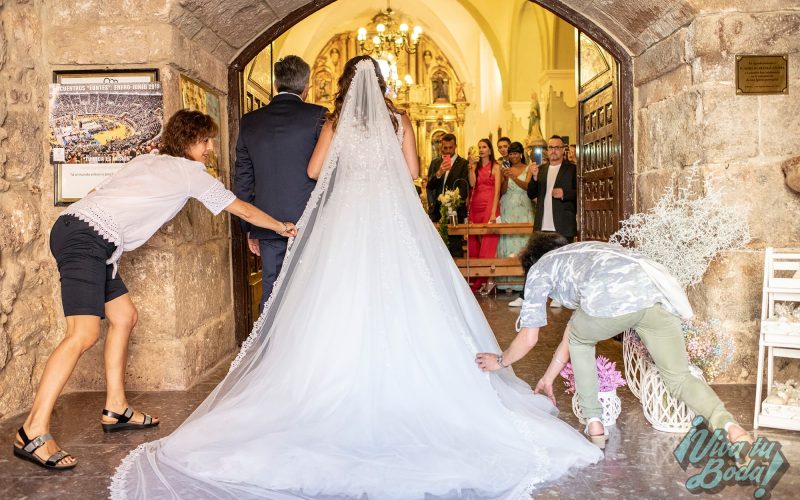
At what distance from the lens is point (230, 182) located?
5160 mm

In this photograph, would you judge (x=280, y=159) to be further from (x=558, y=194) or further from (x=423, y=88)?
(x=423, y=88)

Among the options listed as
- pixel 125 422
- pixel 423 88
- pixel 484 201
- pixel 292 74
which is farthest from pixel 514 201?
pixel 423 88

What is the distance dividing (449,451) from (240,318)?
114 inches

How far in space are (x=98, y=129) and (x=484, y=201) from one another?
18.4 feet

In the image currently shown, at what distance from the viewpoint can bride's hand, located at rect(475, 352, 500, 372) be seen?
312cm

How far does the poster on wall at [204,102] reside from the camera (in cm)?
444

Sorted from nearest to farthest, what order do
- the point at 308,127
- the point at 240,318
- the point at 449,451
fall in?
1. the point at 449,451
2. the point at 308,127
3. the point at 240,318

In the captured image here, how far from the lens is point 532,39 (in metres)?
12.8

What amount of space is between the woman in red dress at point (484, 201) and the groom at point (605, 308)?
225 inches

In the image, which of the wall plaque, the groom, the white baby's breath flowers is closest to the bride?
the groom

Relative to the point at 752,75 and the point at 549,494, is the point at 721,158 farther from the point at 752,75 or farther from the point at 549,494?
the point at 549,494

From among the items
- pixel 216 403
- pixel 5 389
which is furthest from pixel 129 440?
pixel 5 389

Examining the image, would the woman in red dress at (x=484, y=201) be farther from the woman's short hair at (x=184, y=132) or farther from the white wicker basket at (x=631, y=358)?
the woman's short hair at (x=184, y=132)

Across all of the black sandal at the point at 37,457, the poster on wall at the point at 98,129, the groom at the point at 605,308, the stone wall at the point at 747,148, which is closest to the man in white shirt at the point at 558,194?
the stone wall at the point at 747,148
